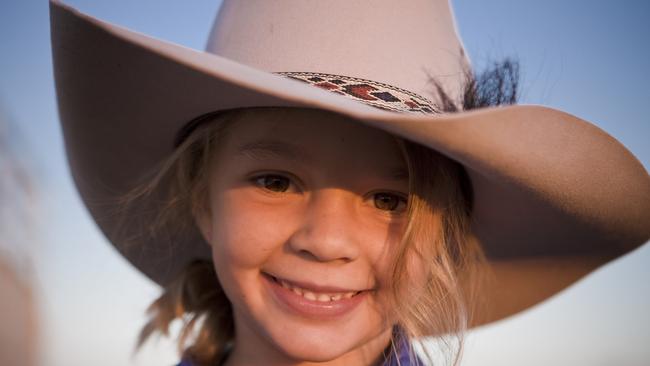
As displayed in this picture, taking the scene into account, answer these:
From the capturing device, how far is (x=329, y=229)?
55.0 inches

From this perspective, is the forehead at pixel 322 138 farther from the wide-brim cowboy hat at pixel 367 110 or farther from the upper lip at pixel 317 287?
the upper lip at pixel 317 287

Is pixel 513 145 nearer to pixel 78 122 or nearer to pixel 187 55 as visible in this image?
pixel 187 55

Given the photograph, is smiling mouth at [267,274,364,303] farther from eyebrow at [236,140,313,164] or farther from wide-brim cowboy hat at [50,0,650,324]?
wide-brim cowboy hat at [50,0,650,324]

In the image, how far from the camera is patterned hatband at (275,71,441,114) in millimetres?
1353

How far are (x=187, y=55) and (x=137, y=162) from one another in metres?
0.76

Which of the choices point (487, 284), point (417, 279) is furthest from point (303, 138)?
point (487, 284)

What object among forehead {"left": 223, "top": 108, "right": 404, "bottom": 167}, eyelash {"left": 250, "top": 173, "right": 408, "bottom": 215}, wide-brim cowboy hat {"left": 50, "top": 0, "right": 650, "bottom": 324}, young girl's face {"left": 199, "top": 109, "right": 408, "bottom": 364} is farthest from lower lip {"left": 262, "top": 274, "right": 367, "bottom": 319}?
wide-brim cowboy hat {"left": 50, "top": 0, "right": 650, "bottom": 324}

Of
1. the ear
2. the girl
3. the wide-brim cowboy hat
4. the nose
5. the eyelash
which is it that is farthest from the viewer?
the ear

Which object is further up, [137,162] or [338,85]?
[338,85]

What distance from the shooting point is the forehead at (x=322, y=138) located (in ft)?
4.69

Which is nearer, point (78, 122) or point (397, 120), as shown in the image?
point (397, 120)

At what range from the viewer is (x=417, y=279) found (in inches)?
60.6

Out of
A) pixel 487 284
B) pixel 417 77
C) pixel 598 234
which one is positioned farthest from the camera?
pixel 487 284

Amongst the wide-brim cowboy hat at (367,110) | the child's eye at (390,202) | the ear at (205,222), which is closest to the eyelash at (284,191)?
the child's eye at (390,202)
